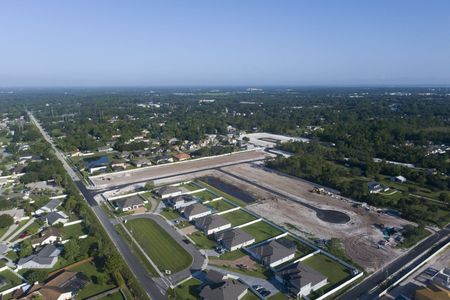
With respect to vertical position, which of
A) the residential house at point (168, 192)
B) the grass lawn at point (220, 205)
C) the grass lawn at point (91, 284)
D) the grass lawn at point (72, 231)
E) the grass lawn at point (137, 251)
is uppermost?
the residential house at point (168, 192)

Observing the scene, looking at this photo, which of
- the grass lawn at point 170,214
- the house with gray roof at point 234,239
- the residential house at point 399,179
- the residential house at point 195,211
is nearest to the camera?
the house with gray roof at point 234,239

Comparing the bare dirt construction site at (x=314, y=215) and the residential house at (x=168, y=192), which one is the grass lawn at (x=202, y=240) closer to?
the bare dirt construction site at (x=314, y=215)

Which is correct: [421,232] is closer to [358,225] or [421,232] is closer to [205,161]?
[358,225]

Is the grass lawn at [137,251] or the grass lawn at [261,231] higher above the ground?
the grass lawn at [261,231]

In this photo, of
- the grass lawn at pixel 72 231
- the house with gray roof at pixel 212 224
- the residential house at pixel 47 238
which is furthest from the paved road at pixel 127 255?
the house with gray roof at pixel 212 224

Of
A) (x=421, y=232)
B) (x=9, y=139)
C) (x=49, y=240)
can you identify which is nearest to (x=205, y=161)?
(x=49, y=240)

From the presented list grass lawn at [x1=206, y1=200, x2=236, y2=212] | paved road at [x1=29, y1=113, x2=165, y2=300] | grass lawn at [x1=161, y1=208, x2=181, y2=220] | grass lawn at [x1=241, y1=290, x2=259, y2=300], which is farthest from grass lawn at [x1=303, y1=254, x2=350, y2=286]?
grass lawn at [x1=161, y1=208, x2=181, y2=220]

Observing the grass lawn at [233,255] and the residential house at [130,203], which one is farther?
the residential house at [130,203]
